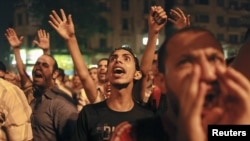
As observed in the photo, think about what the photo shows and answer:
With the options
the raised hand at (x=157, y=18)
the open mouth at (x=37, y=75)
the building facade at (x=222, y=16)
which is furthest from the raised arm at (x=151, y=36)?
the building facade at (x=222, y=16)

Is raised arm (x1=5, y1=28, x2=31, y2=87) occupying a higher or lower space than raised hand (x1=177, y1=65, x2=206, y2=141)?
lower

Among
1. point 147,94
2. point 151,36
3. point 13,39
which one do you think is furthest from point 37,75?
point 13,39

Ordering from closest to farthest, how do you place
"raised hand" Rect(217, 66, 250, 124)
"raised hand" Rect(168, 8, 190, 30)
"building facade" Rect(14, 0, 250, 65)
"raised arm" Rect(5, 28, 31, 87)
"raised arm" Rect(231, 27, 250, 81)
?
1. "raised hand" Rect(217, 66, 250, 124)
2. "raised arm" Rect(231, 27, 250, 81)
3. "raised hand" Rect(168, 8, 190, 30)
4. "raised arm" Rect(5, 28, 31, 87)
5. "building facade" Rect(14, 0, 250, 65)

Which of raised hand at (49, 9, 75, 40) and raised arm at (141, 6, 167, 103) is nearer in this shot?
raised arm at (141, 6, 167, 103)

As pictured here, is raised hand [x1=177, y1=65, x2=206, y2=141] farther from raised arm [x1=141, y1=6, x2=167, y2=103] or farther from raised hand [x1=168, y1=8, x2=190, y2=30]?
raised hand [x1=168, y1=8, x2=190, y2=30]

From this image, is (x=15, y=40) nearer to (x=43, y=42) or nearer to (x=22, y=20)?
(x=43, y=42)

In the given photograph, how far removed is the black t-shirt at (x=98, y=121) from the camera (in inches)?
113

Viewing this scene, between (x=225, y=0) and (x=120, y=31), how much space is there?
47.2 feet

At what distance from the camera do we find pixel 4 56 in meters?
60.5

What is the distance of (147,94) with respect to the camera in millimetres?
4605

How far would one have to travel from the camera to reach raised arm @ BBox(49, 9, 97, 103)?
154 inches

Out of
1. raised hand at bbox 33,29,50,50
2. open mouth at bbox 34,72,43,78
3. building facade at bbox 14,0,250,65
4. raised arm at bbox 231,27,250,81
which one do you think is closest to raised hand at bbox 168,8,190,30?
open mouth at bbox 34,72,43,78

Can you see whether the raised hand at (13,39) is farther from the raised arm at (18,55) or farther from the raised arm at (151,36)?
the raised arm at (151,36)

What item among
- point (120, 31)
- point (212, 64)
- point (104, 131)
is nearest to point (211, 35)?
point (212, 64)
